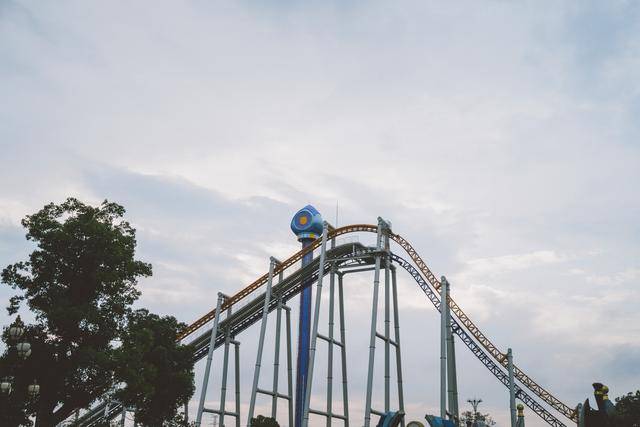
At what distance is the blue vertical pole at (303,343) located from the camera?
1695 inches

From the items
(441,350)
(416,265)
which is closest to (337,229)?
(416,265)

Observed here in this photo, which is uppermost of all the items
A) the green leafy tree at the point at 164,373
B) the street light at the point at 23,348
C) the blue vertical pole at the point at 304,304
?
the blue vertical pole at the point at 304,304

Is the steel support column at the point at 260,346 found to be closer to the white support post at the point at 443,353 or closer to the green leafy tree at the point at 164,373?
the green leafy tree at the point at 164,373

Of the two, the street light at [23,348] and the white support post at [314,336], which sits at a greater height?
the white support post at [314,336]

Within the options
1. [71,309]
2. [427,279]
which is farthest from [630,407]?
[71,309]

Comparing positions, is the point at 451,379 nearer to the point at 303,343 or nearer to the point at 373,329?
the point at 373,329

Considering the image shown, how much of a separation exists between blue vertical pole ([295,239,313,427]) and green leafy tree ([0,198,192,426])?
672 inches

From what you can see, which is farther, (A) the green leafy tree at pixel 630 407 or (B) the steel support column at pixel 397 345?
(A) the green leafy tree at pixel 630 407

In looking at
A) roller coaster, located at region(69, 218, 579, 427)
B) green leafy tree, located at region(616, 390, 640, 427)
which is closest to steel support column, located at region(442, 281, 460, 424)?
roller coaster, located at region(69, 218, 579, 427)

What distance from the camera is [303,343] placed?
46625 mm

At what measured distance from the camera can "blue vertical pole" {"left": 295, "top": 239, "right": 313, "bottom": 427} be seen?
43.1 meters

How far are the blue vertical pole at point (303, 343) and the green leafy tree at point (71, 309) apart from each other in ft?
56.0

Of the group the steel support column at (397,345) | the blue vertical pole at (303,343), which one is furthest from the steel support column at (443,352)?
the blue vertical pole at (303,343)

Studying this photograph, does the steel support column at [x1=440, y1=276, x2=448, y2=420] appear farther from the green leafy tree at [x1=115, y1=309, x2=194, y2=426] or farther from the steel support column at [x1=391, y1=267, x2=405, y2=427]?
the green leafy tree at [x1=115, y1=309, x2=194, y2=426]
